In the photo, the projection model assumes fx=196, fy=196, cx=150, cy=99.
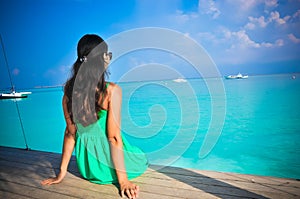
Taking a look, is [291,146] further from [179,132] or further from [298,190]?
[298,190]

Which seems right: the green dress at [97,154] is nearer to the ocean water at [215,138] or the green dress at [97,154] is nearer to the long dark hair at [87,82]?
the long dark hair at [87,82]

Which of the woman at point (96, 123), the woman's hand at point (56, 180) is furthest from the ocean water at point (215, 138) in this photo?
the woman at point (96, 123)

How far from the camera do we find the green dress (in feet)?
5.00

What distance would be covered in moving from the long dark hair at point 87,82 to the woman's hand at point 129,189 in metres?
0.53

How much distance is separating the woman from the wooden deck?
93 mm

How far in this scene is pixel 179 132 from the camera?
8734 mm

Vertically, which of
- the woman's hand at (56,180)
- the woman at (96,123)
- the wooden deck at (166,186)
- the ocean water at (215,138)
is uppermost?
the woman at (96,123)

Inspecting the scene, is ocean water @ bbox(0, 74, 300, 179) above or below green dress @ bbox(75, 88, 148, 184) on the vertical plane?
below

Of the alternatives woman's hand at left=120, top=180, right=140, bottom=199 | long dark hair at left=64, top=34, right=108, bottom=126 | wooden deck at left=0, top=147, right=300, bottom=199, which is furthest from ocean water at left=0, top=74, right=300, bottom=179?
woman's hand at left=120, top=180, right=140, bottom=199

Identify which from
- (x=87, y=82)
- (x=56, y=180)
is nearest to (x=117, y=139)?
(x=87, y=82)

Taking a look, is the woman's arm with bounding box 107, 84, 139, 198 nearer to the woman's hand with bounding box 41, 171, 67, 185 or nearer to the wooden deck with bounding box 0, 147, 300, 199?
the wooden deck with bounding box 0, 147, 300, 199

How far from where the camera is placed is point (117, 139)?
1.48 m

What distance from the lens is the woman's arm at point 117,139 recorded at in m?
1.40

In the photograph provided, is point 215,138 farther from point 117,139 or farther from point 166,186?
point 117,139
